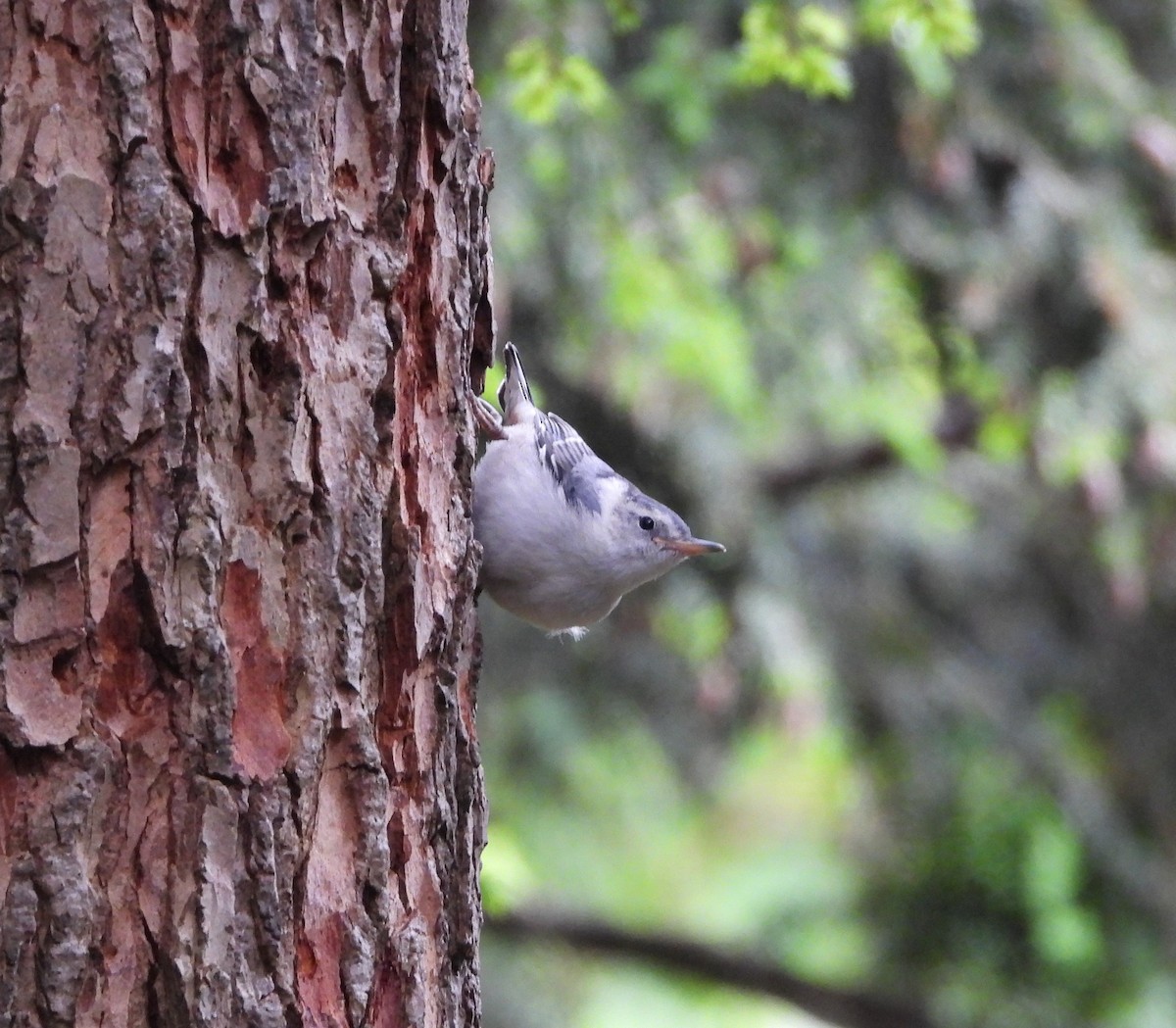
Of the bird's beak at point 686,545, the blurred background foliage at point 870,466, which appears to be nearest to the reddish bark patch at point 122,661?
the blurred background foliage at point 870,466

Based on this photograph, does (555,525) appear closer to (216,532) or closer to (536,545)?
(536,545)

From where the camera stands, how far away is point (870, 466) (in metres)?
5.96

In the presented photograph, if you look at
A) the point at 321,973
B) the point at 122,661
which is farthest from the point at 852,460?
the point at 122,661

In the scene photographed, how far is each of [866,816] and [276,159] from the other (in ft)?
15.5

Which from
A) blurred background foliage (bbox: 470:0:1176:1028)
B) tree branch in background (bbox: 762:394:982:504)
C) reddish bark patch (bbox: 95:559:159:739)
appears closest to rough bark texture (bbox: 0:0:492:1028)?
reddish bark patch (bbox: 95:559:159:739)

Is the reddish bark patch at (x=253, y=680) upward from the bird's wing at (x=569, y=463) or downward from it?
downward

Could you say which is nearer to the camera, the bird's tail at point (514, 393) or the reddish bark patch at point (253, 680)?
the reddish bark patch at point (253, 680)

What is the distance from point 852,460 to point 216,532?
15.1ft

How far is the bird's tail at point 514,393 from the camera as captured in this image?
134 inches

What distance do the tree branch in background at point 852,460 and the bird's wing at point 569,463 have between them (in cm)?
230

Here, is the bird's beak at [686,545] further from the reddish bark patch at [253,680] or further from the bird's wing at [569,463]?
the reddish bark patch at [253,680]

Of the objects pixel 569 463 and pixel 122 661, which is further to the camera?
pixel 569 463

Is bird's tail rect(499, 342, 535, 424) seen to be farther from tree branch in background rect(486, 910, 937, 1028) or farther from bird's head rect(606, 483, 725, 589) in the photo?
tree branch in background rect(486, 910, 937, 1028)

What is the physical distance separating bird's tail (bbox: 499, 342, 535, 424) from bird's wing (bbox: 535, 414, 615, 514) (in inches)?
2.1
